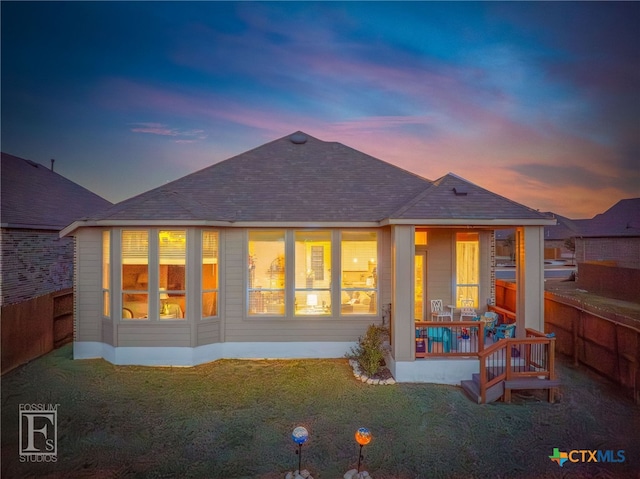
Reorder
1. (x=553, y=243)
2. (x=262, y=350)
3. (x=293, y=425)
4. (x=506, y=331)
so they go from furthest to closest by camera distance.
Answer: (x=553, y=243), (x=262, y=350), (x=506, y=331), (x=293, y=425)

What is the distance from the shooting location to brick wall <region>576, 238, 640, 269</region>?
22594mm

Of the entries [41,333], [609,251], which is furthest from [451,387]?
[609,251]

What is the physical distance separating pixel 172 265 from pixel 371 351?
202 inches

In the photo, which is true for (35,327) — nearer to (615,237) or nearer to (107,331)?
(107,331)

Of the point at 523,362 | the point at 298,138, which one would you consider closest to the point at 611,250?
the point at 523,362

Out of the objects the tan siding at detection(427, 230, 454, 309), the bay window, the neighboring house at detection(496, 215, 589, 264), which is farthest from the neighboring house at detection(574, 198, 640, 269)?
the bay window

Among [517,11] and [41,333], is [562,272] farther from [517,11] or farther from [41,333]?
[41,333]

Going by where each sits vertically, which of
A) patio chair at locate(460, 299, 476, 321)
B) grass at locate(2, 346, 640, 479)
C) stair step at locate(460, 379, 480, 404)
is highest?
patio chair at locate(460, 299, 476, 321)

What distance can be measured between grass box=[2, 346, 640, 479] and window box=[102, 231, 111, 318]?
150 cm

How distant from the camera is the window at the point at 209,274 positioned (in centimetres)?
773

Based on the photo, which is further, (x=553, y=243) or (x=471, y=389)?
(x=553, y=243)

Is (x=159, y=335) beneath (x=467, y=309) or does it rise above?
beneath

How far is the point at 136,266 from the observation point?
24.8 feet

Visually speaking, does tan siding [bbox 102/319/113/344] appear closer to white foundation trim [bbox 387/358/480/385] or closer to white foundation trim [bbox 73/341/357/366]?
white foundation trim [bbox 73/341/357/366]
